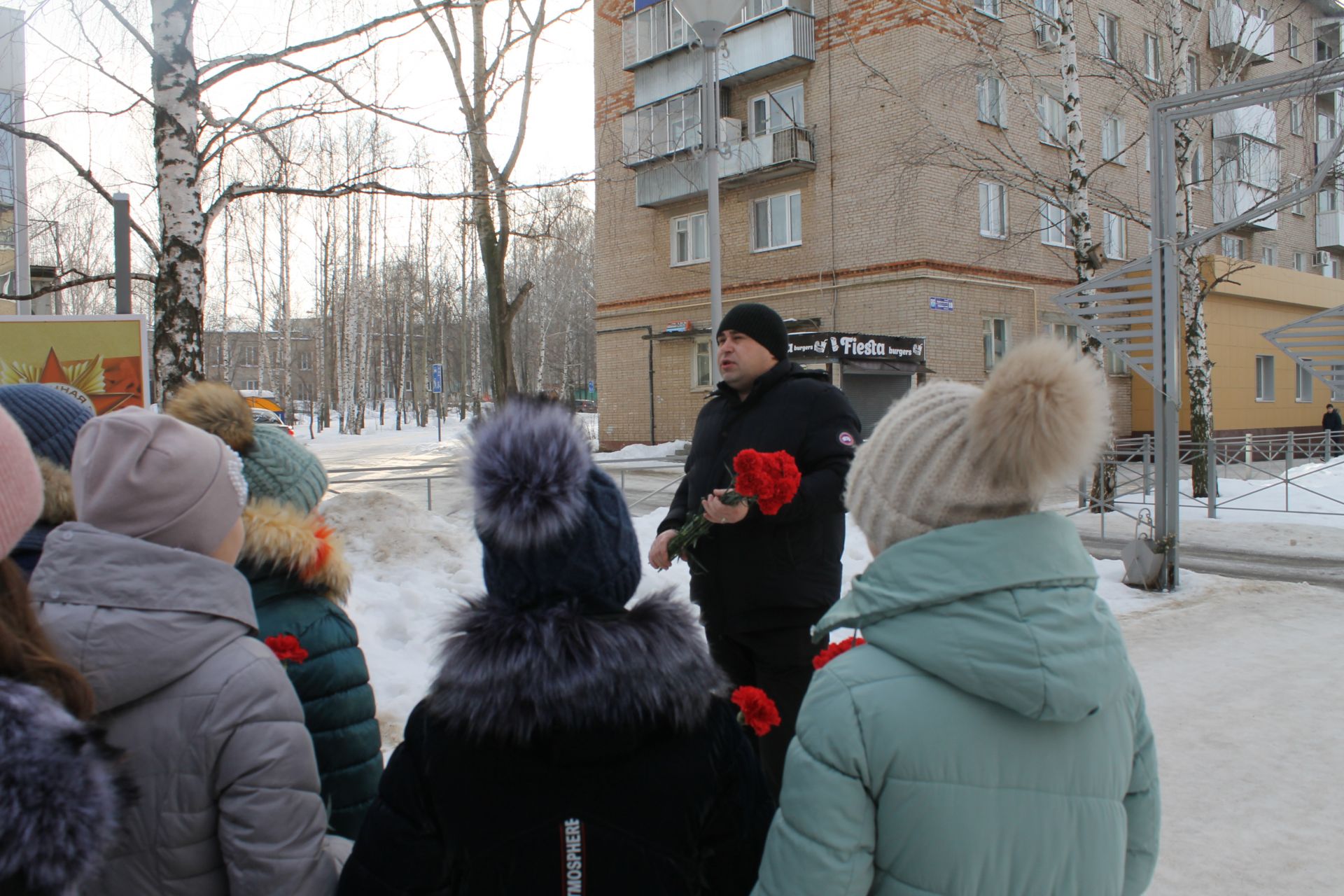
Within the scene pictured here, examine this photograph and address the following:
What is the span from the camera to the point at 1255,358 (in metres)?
29.7

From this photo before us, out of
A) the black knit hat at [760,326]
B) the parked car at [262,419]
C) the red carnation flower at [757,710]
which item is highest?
the black knit hat at [760,326]

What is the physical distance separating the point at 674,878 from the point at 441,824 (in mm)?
384

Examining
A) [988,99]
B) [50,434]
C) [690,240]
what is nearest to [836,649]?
[50,434]

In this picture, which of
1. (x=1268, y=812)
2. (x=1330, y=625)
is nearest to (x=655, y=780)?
(x=1268, y=812)

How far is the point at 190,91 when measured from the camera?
7367 mm

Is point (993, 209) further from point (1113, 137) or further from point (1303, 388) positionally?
point (1303, 388)

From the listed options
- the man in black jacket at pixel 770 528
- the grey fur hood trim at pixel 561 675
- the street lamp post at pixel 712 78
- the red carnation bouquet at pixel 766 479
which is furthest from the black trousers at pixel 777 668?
the street lamp post at pixel 712 78

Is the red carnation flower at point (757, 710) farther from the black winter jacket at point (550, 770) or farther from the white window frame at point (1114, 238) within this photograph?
the white window frame at point (1114, 238)

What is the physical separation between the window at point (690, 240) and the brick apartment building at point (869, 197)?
65mm

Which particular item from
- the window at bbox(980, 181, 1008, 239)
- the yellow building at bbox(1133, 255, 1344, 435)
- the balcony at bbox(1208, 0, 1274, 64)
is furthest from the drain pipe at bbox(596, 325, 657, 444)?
the balcony at bbox(1208, 0, 1274, 64)

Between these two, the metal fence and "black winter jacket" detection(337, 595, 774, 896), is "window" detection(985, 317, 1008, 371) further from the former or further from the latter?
"black winter jacket" detection(337, 595, 774, 896)

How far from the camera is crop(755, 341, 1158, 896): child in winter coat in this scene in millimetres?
1438

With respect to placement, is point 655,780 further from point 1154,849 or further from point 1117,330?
point 1117,330

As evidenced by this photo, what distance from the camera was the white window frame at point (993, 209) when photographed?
76.3ft
